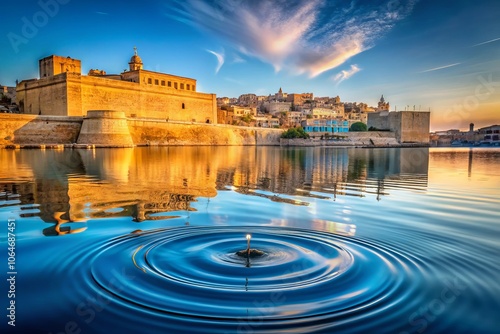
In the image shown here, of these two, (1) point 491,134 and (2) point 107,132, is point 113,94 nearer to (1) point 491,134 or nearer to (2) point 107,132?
(2) point 107,132

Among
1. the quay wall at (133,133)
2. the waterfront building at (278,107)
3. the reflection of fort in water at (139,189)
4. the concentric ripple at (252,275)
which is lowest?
the concentric ripple at (252,275)

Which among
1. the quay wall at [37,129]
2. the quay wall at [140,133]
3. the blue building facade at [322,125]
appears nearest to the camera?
the quay wall at [37,129]

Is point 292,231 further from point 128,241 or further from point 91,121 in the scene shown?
point 91,121

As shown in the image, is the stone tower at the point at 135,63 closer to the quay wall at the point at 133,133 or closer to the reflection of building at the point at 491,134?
the quay wall at the point at 133,133

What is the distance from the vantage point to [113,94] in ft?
127

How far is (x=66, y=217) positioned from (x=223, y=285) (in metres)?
3.77

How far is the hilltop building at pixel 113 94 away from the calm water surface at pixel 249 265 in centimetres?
3088

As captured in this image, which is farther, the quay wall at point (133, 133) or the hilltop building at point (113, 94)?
the hilltop building at point (113, 94)

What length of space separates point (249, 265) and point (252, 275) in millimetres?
270

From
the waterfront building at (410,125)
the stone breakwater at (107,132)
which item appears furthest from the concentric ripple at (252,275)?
the waterfront building at (410,125)

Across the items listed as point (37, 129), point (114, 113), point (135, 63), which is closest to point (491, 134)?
point (135, 63)

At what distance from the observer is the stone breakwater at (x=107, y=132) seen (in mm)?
28938

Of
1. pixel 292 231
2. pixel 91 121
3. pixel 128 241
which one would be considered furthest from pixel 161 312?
pixel 91 121

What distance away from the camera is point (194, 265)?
3.81 m
